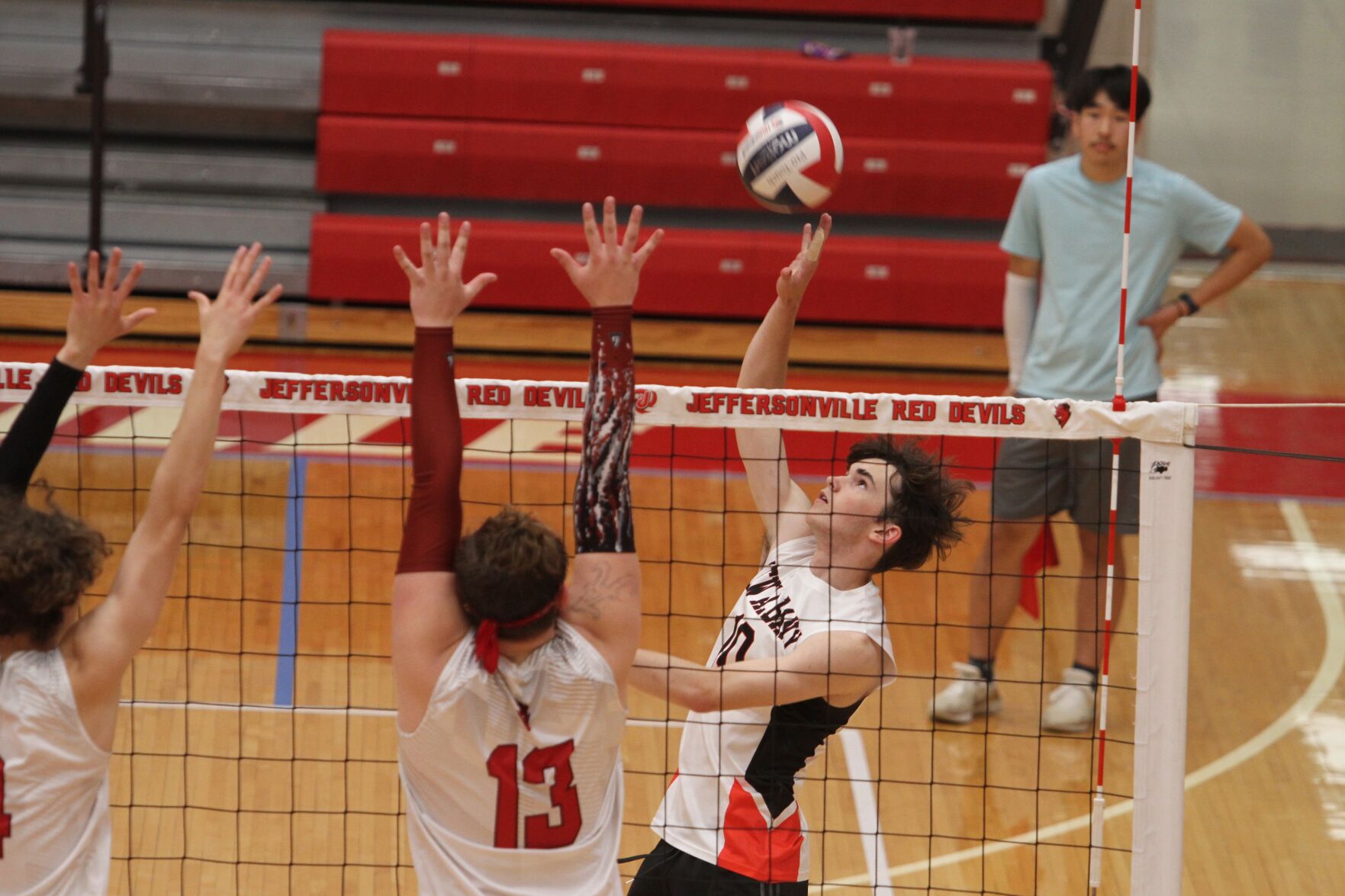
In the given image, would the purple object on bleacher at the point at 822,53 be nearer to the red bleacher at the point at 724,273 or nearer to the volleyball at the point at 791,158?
the red bleacher at the point at 724,273

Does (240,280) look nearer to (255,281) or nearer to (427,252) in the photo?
(255,281)

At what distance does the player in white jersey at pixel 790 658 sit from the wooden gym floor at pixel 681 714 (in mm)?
687

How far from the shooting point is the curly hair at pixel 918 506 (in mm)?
3889

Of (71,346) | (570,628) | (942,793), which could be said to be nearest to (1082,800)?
(942,793)

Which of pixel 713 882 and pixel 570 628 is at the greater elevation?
pixel 570 628

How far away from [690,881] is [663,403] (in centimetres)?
111

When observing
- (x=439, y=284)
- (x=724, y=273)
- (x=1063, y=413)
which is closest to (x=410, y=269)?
(x=439, y=284)

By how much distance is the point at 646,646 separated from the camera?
6664 mm

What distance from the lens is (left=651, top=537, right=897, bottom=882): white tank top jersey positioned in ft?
12.4

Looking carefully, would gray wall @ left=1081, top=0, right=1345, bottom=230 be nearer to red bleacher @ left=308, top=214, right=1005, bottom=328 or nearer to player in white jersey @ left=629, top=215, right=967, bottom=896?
red bleacher @ left=308, top=214, right=1005, bottom=328

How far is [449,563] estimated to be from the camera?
2900 mm

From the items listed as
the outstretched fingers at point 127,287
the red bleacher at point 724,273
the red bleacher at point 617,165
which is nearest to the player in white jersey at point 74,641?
the outstretched fingers at point 127,287

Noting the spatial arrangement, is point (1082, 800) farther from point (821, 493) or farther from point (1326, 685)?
point (821, 493)

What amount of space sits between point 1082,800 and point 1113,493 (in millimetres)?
2238
